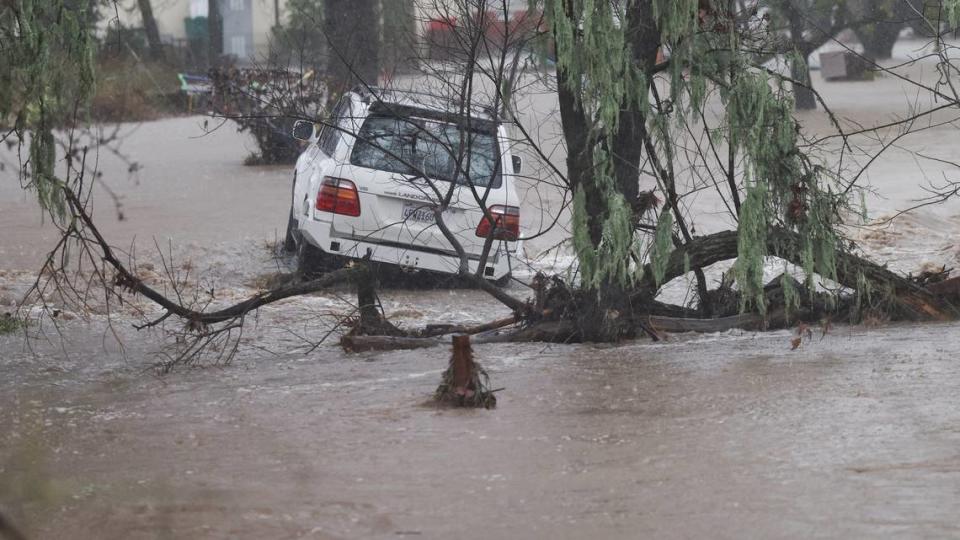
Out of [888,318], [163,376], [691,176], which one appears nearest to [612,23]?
[691,176]

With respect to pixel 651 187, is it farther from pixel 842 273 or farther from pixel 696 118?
pixel 842 273

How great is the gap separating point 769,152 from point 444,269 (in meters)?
3.29

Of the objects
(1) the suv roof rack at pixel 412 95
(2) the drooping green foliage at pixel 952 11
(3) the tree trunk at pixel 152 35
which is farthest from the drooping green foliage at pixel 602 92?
(3) the tree trunk at pixel 152 35

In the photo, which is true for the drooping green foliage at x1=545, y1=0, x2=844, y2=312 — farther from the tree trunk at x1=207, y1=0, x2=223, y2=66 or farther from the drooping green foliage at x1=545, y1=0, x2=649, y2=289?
the tree trunk at x1=207, y1=0, x2=223, y2=66

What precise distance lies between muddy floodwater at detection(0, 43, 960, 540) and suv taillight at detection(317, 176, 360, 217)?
816 millimetres

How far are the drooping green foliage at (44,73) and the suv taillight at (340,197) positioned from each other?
2784 mm

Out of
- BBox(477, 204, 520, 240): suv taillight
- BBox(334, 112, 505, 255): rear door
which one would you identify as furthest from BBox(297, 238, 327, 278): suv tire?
BBox(477, 204, 520, 240): suv taillight

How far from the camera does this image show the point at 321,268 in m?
11.9

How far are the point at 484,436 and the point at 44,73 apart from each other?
11.0 ft

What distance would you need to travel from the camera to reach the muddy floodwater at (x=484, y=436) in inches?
214

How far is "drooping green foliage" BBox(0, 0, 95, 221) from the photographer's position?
7.88 m

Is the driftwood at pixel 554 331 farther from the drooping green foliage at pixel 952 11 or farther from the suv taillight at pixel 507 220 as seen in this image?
the drooping green foliage at pixel 952 11

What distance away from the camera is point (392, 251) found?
1124 cm

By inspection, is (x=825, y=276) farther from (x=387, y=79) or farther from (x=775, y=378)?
(x=387, y=79)
